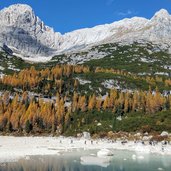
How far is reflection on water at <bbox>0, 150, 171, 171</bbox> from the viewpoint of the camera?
64312 millimetres

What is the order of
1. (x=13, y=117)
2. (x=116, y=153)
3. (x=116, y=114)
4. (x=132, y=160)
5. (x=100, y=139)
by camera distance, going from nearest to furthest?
(x=132, y=160) < (x=116, y=153) < (x=100, y=139) < (x=13, y=117) < (x=116, y=114)

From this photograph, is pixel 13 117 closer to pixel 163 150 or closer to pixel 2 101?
pixel 2 101

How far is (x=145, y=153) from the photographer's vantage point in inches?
3497

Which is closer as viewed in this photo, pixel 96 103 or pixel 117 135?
pixel 117 135

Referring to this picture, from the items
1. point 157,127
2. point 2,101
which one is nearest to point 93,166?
point 157,127

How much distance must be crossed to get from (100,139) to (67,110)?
55084 mm

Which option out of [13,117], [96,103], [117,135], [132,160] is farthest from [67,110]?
[132,160]

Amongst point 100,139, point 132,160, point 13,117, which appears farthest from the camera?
point 13,117

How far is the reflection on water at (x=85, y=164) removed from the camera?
64.3m

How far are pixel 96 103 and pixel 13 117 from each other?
46.9 meters

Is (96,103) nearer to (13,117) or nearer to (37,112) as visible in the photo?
(37,112)

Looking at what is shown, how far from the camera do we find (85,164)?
228 feet

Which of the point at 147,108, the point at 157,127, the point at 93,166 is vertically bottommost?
the point at 93,166

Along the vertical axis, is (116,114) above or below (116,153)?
above
